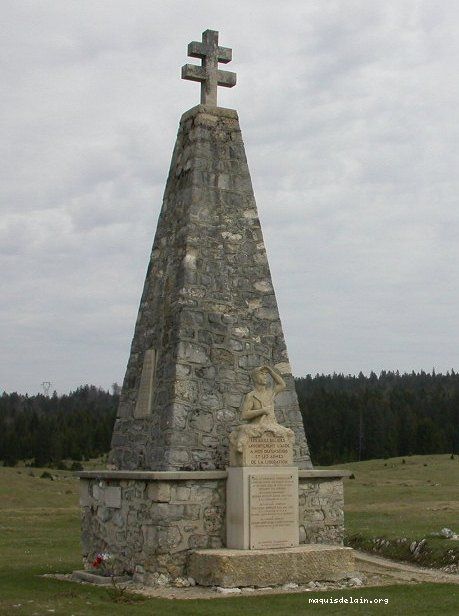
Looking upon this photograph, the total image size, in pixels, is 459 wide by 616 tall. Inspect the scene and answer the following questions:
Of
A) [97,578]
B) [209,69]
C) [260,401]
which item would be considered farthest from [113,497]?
[209,69]

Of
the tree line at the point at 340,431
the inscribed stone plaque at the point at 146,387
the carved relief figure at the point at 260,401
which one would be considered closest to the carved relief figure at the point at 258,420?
the carved relief figure at the point at 260,401

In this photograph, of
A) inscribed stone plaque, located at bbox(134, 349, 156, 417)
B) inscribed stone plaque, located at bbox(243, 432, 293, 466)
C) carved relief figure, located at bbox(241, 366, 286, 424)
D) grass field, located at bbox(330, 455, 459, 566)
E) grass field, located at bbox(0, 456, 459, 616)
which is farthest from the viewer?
grass field, located at bbox(330, 455, 459, 566)

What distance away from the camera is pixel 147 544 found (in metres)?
12.6

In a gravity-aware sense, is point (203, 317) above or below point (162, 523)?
above

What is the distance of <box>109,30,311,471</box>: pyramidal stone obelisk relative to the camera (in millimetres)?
13281

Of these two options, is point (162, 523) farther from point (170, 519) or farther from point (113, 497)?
point (113, 497)

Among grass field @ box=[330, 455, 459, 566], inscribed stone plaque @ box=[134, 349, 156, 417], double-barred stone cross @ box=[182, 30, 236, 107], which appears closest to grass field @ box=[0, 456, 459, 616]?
grass field @ box=[330, 455, 459, 566]

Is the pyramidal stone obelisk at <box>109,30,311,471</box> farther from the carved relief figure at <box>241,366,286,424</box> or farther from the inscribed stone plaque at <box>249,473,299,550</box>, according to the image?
the inscribed stone plaque at <box>249,473,299,550</box>

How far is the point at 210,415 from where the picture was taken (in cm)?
1332

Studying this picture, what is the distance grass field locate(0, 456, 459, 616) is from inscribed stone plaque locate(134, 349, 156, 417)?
276cm

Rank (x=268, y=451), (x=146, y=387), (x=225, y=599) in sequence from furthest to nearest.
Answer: (x=146, y=387) < (x=268, y=451) < (x=225, y=599)

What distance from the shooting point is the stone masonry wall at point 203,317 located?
13.3 m

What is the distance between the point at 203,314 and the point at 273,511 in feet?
10.2

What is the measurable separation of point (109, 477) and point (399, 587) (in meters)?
4.55
